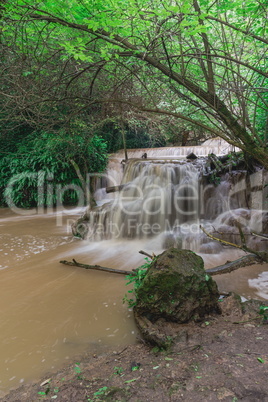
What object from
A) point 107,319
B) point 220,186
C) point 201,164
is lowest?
point 107,319

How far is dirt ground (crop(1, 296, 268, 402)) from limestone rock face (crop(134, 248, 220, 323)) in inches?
6.9

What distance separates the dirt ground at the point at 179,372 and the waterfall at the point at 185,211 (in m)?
3.12

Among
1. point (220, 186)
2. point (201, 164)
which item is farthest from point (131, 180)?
point (220, 186)

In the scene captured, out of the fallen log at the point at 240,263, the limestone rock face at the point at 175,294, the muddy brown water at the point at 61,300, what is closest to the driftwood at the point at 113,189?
the muddy brown water at the point at 61,300

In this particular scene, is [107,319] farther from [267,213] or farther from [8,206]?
[8,206]

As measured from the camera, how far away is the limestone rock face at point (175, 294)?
8.06 feet

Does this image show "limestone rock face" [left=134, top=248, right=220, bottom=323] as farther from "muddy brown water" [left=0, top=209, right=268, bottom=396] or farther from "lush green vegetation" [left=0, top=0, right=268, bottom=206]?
"lush green vegetation" [left=0, top=0, right=268, bottom=206]

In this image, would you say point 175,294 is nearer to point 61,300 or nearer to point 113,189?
point 61,300

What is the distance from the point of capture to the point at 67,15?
9.50 feet

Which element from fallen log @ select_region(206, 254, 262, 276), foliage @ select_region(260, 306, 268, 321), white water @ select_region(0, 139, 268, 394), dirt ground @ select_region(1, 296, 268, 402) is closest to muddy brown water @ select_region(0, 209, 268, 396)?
white water @ select_region(0, 139, 268, 394)

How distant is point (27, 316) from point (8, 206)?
8.35 meters

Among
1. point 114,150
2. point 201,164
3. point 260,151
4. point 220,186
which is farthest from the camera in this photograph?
point 114,150

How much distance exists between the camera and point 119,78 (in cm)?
347

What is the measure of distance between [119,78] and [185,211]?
4.01 meters
